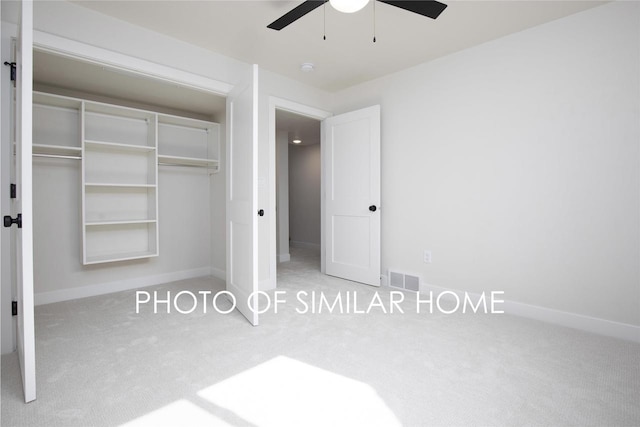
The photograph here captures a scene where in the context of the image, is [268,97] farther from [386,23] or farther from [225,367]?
[225,367]

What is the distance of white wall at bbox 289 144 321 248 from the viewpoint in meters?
7.15

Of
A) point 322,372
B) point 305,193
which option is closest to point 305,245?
point 305,193

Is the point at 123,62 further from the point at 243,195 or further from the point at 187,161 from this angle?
the point at 187,161

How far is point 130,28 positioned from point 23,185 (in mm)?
1851

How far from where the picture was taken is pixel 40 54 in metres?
2.61

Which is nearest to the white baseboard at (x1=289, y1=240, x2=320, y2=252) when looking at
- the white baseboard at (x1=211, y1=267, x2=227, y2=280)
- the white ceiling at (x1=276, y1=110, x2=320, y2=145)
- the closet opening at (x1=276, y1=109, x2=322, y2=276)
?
the closet opening at (x1=276, y1=109, x2=322, y2=276)

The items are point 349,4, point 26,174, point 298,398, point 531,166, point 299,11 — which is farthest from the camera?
point 531,166

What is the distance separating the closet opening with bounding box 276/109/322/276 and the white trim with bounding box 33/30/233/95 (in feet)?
→ 6.21

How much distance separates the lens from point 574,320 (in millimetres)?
2564

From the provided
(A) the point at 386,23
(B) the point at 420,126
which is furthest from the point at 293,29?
(B) the point at 420,126

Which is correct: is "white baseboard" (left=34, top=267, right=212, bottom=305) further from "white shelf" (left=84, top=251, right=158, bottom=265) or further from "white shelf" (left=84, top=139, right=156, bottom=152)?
"white shelf" (left=84, top=139, right=156, bottom=152)

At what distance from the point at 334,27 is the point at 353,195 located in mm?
1884

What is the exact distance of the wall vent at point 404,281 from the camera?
355cm

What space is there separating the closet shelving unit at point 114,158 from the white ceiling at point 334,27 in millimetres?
1277
